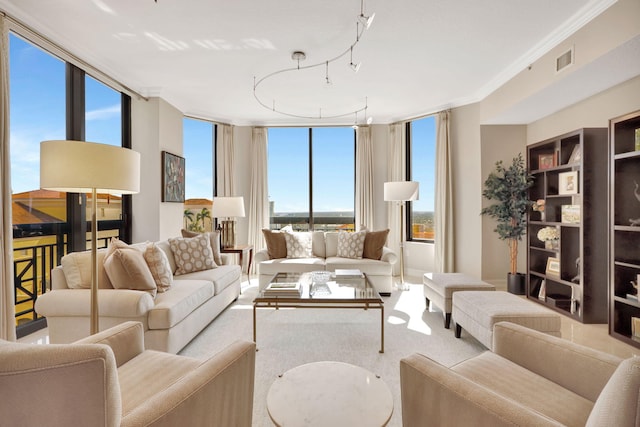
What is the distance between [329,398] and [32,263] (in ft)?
11.5

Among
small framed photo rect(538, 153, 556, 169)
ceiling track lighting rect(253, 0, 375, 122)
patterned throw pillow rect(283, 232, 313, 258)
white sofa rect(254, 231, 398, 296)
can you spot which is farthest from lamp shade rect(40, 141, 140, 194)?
small framed photo rect(538, 153, 556, 169)

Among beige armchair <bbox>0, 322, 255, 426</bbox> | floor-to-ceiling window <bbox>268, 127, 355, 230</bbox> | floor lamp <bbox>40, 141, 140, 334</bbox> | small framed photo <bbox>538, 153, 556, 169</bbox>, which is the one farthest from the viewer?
floor-to-ceiling window <bbox>268, 127, 355, 230</bbox>

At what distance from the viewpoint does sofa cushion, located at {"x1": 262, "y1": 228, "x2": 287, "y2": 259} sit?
4645mm

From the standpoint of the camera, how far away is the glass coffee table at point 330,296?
2627mm

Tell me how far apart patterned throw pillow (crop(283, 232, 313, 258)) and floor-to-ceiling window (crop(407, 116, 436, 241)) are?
2140 mm

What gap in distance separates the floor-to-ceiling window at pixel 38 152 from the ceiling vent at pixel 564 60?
5.06 metres

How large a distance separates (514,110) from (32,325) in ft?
19.4

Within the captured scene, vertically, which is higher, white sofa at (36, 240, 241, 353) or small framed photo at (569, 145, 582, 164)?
small framed photo at (569, 145, 582, 164)

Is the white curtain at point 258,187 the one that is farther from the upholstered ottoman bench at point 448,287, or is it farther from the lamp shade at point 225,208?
the upholstered ottoman bench at point 448,287

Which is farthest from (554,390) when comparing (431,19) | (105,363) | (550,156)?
(550,156)

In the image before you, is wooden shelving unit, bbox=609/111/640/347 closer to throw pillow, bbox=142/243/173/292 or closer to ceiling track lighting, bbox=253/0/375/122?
ceiling track lighting, bbox=253/0/375/122

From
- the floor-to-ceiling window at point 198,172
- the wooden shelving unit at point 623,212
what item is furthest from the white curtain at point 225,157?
the wooden shelving unit at point 623,212

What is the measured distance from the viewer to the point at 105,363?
2.66 ft

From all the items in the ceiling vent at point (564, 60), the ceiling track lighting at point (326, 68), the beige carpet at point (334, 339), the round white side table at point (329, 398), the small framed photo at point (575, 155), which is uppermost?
the ceiling track lighting at point (326, 68)
